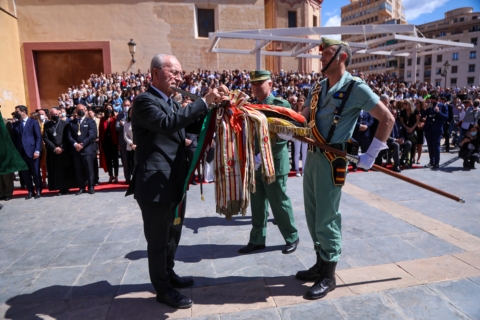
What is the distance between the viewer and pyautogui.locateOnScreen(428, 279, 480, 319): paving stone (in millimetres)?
2705

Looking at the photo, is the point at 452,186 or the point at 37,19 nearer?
the point at 452,186

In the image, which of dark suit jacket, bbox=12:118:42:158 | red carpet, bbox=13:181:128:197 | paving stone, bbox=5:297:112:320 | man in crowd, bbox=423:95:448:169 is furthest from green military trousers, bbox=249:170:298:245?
man in crowd, bbox=423:95:448:169

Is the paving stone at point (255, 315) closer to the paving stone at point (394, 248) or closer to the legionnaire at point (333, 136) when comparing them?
the legionnaire at point (333, 136)

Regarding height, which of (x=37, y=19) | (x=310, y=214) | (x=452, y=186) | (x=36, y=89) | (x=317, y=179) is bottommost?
(x=452, y=186)

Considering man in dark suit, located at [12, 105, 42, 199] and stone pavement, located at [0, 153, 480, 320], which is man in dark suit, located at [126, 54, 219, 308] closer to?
stone pavement, located at [0, 153, 480, 320]

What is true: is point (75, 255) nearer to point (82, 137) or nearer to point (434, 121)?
point (82, 137)

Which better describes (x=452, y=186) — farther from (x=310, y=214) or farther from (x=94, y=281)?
(x=94, y=281)

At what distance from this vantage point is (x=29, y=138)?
24.7ft

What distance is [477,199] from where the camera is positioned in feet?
19.6

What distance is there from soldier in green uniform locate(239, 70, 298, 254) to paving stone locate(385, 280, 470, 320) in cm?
129

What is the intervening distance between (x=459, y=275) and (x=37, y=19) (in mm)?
29093

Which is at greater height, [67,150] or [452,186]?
[67,150]

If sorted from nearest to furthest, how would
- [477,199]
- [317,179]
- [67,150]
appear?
[317,179], [477,199], [67,150]

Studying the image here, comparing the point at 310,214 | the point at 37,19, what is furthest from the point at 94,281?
the point at 37,19
